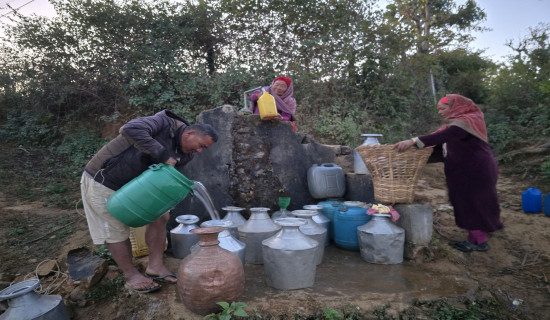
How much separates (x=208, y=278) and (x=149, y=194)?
73 cm

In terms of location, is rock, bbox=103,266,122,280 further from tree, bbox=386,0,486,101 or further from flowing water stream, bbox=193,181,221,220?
tree, bbox=386,0,486,101

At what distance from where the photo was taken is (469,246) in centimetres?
343

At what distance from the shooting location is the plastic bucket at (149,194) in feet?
7.39

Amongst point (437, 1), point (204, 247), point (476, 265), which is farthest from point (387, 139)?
point (437, 1)

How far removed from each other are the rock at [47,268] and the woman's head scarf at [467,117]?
4321mm

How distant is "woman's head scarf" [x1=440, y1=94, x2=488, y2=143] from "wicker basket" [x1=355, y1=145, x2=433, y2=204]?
51 centimetres

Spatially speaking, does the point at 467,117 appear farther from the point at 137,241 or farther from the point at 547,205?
the point at 137,241

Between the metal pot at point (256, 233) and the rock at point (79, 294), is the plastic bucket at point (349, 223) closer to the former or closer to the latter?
the metal pot at point (256, 233)

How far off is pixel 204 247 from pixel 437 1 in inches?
582

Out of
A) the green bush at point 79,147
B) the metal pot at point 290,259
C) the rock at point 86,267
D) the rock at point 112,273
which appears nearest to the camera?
the metal pot at point 290,259

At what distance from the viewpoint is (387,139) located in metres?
7.23

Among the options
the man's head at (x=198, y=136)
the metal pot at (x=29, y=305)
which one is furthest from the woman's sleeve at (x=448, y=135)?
the metal pot at (x=29, y=305)

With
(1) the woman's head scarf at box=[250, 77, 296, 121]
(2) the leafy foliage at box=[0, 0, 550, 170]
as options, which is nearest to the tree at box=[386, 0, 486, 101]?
(2) the leafy foliage at box=[0, 0, 550, 170]

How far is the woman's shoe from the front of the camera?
3.42 m
